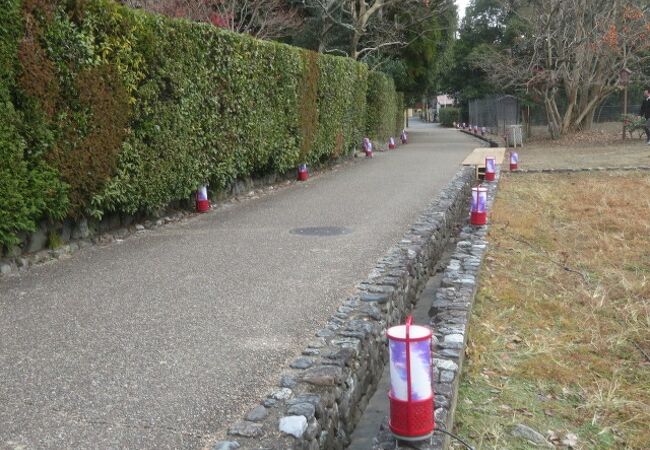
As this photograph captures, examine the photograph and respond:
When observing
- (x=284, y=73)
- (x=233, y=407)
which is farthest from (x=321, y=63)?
(x=233, y=407)

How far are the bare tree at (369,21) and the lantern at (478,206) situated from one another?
15022 mm

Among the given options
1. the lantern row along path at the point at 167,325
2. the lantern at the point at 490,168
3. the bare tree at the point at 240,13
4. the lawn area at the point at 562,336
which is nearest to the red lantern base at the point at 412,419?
the lawn area at the point at 562,336

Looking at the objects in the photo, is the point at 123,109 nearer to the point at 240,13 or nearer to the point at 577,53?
the point at 240,13

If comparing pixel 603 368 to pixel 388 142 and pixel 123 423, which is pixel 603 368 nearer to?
pixel 123 423

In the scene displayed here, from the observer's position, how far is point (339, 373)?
134 inches

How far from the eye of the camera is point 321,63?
45.3 ft

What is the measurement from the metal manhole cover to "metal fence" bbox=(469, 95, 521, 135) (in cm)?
1924

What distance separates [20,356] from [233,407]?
59.6 inches

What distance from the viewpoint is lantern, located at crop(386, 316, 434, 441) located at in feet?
8.89

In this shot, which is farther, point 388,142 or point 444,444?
point 388,142

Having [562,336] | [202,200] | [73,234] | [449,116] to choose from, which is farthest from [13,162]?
[449,116]

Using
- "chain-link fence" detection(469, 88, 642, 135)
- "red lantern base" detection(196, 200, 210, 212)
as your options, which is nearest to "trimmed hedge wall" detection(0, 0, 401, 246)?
"red lantern base" detection(196, 200, 210, 212)

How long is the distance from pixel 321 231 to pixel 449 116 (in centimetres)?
4865

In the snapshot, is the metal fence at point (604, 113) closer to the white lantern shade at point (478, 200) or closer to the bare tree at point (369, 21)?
the bare tree at point (369, 21)
